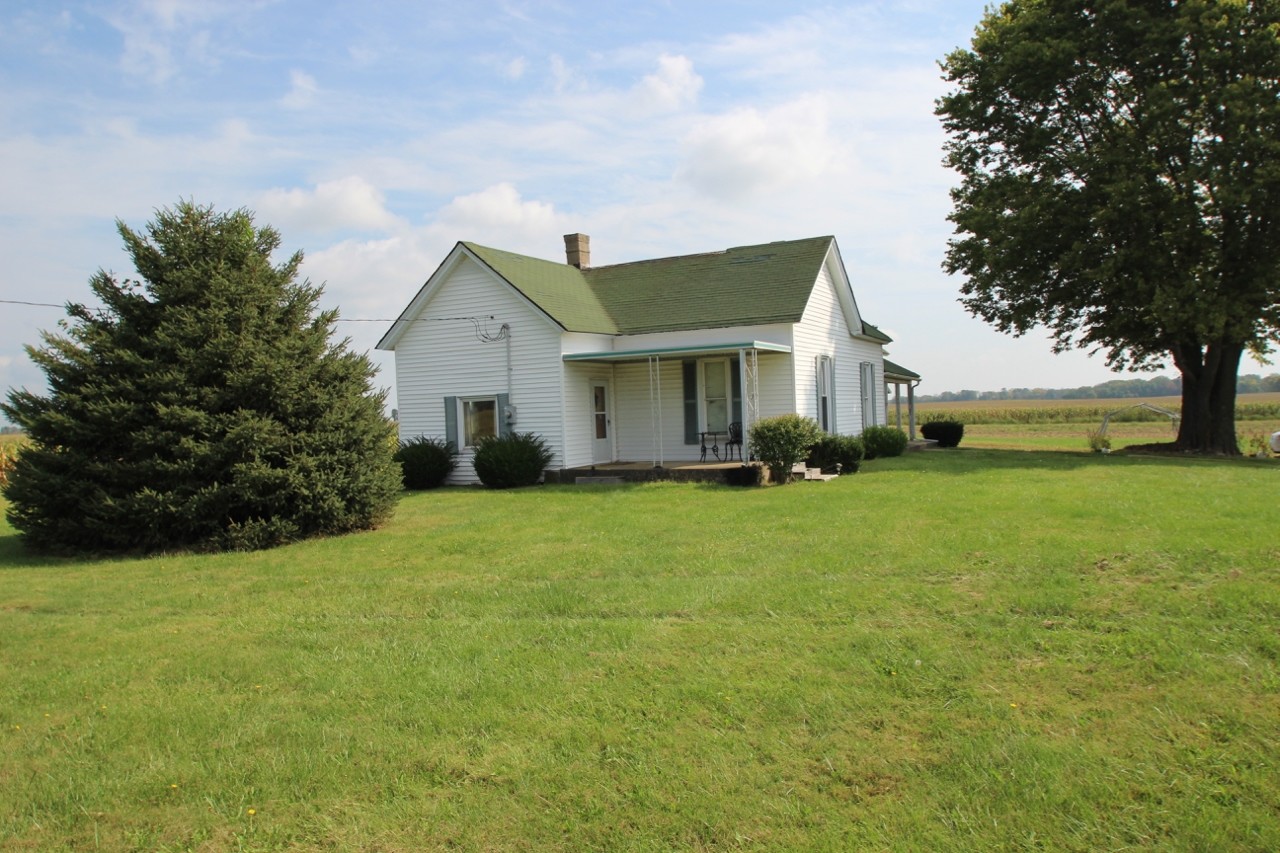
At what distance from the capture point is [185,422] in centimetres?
1345

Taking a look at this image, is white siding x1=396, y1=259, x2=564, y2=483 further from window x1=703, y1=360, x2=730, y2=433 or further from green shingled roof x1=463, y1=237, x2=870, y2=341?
window x1=703, y1=360, x2=730, y2=433

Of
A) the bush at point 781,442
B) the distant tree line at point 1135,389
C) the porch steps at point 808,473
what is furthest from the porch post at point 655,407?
the distant tree line at point 1135,389

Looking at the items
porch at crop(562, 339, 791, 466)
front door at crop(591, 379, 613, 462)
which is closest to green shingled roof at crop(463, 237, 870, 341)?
porch at crop(562, 339, 791, 466)

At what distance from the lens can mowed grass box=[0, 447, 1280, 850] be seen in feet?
14.6

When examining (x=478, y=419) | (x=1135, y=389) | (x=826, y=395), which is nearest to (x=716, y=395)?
(x=826, y=395)

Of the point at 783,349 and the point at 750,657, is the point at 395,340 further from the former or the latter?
the point at 750,657

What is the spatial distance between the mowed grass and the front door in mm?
10809

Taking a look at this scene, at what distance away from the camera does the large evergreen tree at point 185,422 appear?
1352 centimetres

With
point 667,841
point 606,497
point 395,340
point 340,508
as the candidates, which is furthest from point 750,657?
point 395,340

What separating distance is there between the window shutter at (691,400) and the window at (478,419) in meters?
4.68

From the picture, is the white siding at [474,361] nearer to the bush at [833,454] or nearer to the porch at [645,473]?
the porch at [645,473]

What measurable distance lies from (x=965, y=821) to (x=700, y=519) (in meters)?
9.24

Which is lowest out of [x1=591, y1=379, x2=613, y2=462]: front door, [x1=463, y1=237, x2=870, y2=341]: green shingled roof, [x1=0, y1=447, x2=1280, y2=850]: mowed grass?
[x1=0, y1=447, x2=1280, y2=850]: mowed grass

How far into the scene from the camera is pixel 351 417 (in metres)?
14.8
